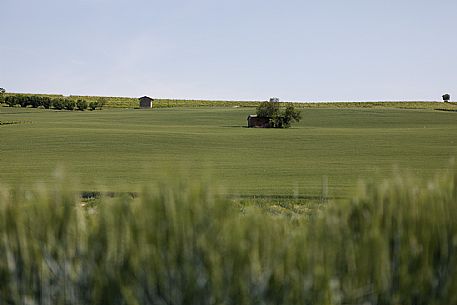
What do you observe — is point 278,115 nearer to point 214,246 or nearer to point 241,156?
point 241,156

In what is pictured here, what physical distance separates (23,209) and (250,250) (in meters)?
1.28

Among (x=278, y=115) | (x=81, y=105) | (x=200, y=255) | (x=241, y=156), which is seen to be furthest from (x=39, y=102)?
(x=200, y=255)

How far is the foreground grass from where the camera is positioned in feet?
11.7

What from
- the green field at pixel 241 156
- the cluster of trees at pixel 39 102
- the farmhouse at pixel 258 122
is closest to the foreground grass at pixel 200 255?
the green field at pixel 241 156

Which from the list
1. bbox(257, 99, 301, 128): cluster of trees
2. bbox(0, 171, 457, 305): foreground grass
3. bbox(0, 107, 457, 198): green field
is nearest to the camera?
bbox(0, 171, 457, 305): foreground grass

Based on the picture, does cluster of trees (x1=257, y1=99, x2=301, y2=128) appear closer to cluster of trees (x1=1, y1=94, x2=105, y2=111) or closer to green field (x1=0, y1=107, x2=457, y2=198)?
green field (x1=0, y1=107, x2=457, y2=198)

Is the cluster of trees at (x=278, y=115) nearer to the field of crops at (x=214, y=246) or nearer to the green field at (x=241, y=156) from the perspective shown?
the green field at (x=241, y=156)

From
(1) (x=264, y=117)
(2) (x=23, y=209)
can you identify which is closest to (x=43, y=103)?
(1) (x=264, y=117)

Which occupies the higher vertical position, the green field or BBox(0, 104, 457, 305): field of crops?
BBox(0, 104, 457, 305): field of crops

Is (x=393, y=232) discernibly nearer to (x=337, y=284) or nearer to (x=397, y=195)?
(x=397, y=195)

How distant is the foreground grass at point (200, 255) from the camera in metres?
3.57

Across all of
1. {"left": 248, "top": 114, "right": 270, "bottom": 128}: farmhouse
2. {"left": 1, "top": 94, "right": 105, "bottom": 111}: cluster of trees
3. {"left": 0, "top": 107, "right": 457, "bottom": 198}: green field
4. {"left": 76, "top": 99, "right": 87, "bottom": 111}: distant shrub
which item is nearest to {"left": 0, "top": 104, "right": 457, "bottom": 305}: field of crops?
{"left": 0, "top": 107, "right": 457, "bottom": 198}: green field

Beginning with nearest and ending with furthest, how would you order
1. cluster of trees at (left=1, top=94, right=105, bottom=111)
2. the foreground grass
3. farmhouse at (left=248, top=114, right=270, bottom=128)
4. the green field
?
the foreground grass, the green field, farmhouse at (left=248, top=114, right=270, bottom=128), cluster of trees at (left=1, top=94, right=105, bottom=111)

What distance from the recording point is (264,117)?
7812 cm
